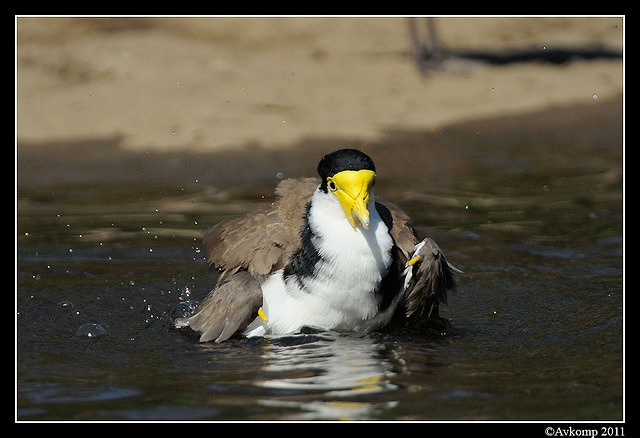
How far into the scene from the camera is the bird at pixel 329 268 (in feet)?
21.0

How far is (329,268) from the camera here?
253 inches

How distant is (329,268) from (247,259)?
0.71 m

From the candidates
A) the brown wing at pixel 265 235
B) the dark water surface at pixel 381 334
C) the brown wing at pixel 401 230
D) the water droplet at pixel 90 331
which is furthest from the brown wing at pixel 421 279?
the water droplet at pixel 90 331

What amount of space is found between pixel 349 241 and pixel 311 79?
24.3ft

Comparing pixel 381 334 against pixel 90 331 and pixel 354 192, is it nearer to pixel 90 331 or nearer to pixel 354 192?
pixel 354 192

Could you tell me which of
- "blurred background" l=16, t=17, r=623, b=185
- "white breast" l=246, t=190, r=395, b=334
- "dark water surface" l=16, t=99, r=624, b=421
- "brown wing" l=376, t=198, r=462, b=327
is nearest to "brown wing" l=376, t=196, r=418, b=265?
"brown wing" l=376, t=198, r=462, b=327

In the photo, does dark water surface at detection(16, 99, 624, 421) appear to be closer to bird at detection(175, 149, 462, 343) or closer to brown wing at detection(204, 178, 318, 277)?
bird at detection(175, 149, 462, 343)

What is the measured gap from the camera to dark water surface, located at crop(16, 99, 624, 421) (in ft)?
19.0

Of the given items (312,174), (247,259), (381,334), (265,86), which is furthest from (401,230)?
(265,86)

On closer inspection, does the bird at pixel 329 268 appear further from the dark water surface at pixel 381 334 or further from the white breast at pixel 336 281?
the dark water surface at pixel 381 334

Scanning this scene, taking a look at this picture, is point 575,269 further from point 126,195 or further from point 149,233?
point 126,195

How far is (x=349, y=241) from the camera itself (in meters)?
6.40

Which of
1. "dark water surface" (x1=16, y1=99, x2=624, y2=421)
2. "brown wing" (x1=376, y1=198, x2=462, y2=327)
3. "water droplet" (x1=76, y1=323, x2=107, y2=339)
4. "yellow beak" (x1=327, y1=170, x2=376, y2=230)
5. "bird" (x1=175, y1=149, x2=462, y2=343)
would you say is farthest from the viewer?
"water droplet" (x1=76, y1=323, x2=107, y2=339)
